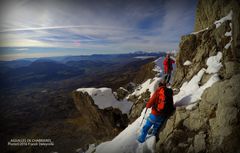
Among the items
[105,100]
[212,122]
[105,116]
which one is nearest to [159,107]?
[212,122]

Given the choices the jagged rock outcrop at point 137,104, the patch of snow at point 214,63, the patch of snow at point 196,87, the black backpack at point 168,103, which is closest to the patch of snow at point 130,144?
the black backpack at point 168,103

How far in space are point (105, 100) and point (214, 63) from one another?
15.7 m

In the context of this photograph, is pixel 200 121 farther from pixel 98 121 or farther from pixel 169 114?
pixel 98 121

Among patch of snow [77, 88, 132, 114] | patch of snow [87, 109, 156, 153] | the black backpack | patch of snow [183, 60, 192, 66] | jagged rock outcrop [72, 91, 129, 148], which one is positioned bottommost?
jagged rock outcrop [72, 91, 129, 148]

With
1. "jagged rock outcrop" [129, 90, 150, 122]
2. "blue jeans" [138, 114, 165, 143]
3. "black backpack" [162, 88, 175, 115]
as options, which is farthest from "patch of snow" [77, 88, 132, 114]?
"black backpack" [162, 88, 175, 115]

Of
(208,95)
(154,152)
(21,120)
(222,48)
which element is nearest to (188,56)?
(222,48)

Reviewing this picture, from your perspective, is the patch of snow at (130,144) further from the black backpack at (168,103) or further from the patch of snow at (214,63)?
the patch of snow at (214,63)

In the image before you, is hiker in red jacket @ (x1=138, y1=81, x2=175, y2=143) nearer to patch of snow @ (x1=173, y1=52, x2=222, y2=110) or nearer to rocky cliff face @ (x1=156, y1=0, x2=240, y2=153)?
rocky cliff face @ (x1=156, y1=0, x2=240, y2=153)

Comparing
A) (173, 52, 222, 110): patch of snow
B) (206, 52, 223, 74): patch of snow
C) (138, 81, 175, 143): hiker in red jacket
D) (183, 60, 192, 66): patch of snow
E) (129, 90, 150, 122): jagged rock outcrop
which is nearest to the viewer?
(138, 81, 175, 143): hiker in red jacket

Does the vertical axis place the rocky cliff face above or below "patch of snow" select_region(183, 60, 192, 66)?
below

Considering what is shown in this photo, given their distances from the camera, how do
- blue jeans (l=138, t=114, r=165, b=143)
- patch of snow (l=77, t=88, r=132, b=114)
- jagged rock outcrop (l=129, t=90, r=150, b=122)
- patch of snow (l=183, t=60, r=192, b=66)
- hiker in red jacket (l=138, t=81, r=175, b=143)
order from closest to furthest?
hiker in red jacket (l=138, t=81, r=175, b=143), blue jeans (l=138, t=114, r=165, b=143), patch of snow (l=183, t=60, r=192, b=66), jagged rock outcrop (l=129, t=90, r=150, b=122), patch of snow (l=77, t=88, r=132, b=114)

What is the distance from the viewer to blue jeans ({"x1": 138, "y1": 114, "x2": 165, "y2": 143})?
6584 millimetres

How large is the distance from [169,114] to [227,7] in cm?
1001

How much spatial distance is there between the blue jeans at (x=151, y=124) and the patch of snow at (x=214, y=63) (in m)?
4.67
